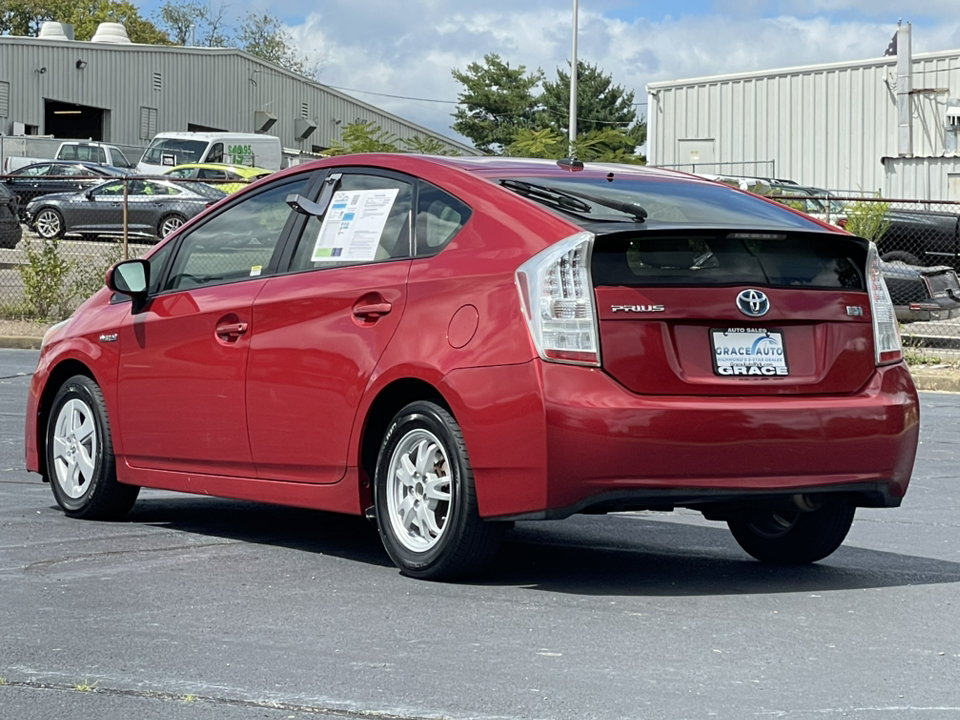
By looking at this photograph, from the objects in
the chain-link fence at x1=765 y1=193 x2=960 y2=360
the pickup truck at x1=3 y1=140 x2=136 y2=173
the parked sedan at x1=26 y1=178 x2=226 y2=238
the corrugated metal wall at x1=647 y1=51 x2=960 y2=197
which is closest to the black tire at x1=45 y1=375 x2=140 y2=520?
the chain-link fence at x1=765 y1=193 x2=960 y2=360

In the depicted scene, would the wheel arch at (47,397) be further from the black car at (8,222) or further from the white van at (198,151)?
the white van at (198,151)

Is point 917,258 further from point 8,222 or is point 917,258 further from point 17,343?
point 8,222

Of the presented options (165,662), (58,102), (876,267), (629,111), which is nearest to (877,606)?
(876,267)

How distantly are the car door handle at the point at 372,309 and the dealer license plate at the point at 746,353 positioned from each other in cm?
123

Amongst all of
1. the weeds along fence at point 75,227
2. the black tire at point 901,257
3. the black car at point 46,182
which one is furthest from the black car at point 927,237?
the black car at point 46,182

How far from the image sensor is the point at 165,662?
15.6 ft

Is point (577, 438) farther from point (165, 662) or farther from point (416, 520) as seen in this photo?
point (165, 662)

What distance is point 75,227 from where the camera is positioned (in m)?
32.2

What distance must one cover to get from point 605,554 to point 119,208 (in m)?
26.0

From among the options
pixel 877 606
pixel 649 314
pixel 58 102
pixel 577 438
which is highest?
pixel 58 102

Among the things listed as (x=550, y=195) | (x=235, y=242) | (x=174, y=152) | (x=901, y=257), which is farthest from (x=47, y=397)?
(x=174, y=152)

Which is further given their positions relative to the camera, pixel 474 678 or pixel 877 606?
pixel 877 606

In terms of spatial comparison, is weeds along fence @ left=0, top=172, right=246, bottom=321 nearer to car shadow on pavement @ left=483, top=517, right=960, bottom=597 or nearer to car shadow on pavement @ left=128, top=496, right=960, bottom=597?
car shadow on pavement @ left=128, top=496, right=960, bottom=597

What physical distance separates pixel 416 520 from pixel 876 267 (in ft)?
6.49
